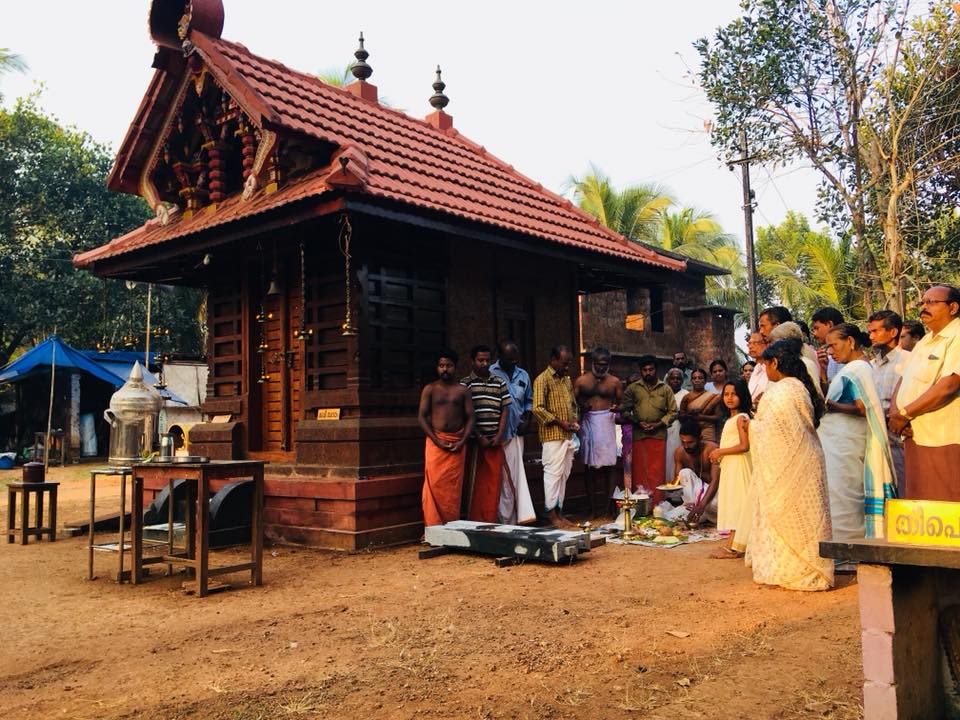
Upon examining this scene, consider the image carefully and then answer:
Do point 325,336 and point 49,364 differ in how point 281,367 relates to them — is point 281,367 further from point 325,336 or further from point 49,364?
point 49,364

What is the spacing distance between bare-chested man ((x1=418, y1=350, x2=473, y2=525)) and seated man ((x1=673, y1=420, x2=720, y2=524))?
2.78 meters

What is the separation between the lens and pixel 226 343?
970cm

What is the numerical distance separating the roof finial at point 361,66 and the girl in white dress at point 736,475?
6899 mm

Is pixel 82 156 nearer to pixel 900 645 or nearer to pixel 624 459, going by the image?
pixel 624 459

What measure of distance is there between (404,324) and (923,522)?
6.12 meters

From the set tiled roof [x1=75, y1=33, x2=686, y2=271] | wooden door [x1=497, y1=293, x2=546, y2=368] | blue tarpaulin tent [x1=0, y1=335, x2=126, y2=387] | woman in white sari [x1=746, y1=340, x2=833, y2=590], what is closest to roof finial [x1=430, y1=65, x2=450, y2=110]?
tiled roof [x1=75, y1=33, x2=686, y2=271]

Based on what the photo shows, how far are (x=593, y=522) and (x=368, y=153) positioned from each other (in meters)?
4.90

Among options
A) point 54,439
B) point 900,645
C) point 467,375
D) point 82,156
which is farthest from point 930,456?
point 82,156

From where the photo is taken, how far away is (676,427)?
33.4 feet

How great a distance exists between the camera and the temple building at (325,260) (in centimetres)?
780

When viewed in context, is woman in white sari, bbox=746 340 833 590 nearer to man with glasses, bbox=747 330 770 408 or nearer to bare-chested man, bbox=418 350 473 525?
man with glasses, bbox=747 330 770 408

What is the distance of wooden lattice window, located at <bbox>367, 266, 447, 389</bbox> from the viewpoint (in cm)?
818

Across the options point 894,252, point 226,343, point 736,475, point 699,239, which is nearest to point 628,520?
point 736,475

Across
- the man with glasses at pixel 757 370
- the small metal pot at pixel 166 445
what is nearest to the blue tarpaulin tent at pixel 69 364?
the small metal pot at pixel 166 445
